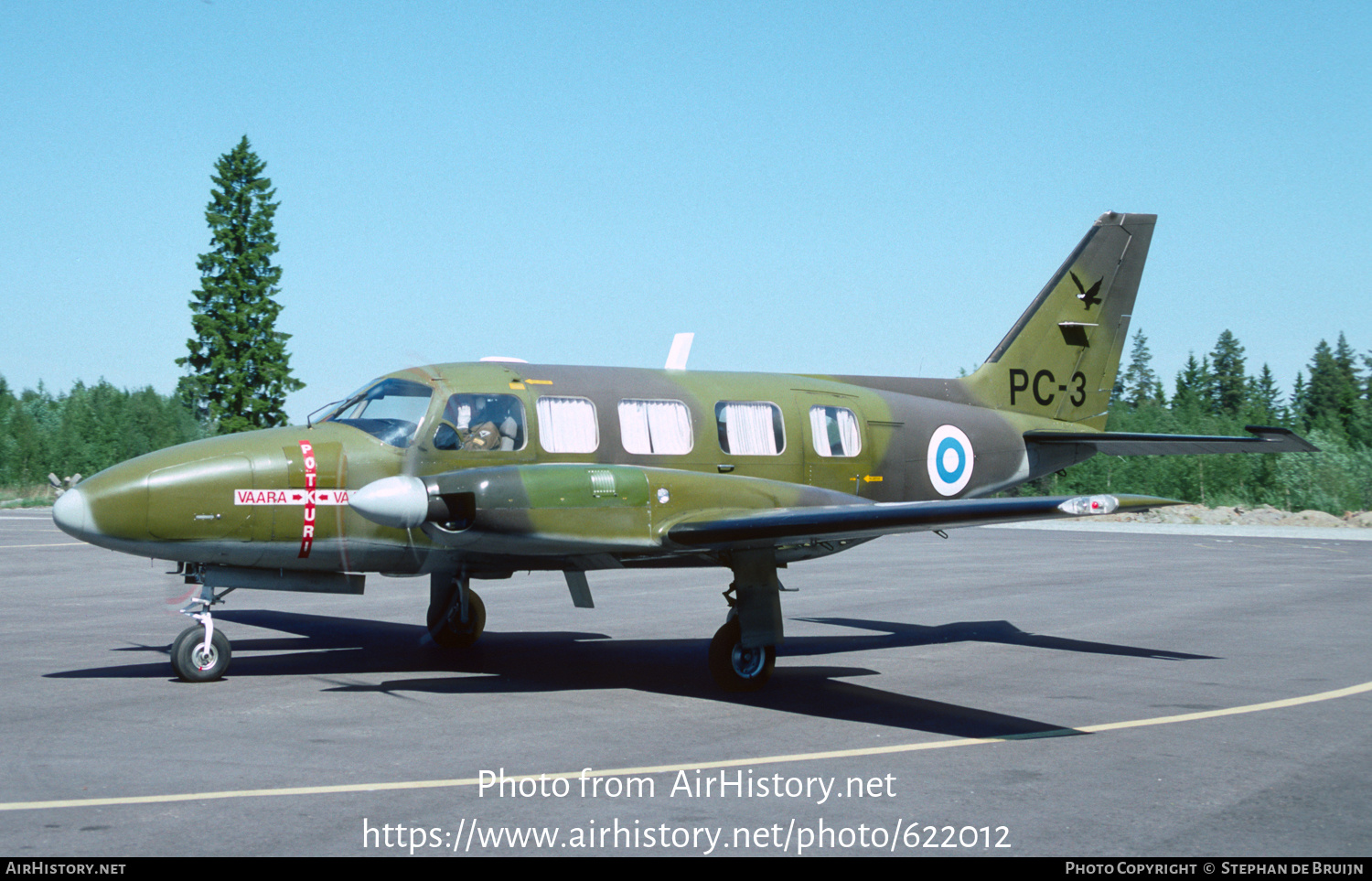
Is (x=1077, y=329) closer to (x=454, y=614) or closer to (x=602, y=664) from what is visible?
(x=602, y=664)

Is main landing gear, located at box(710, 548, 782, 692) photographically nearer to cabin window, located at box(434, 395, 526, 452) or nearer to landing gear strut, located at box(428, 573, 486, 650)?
cabin window, located at box(434, 395, 526, 452)

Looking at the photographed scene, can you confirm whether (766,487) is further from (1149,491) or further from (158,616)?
(1149,491)

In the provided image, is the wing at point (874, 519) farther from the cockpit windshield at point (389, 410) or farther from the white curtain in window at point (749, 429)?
the cockpit windshield at point (389, 410)

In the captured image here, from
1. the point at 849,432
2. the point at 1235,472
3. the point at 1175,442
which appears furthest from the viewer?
the point at 1235,472

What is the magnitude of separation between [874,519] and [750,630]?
77.9 inches

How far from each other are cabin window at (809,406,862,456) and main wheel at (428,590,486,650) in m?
4.31

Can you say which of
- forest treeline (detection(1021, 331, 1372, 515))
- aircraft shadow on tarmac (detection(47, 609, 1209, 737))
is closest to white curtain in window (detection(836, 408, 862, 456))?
aircraft shadow on tarmac (detection(47, 609, 1209, 737))

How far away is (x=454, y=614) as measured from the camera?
41.5 ft

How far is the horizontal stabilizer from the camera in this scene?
1225 cm

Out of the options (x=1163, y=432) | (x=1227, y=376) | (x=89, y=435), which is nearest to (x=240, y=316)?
(x=89, y=435)

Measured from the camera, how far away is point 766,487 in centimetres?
1102

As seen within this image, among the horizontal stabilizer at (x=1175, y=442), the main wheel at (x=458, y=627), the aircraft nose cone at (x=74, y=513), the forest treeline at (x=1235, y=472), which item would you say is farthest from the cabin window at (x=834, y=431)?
the forest treeline at (x=1235, y=472)

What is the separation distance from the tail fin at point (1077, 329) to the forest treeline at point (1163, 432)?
42.0 ft

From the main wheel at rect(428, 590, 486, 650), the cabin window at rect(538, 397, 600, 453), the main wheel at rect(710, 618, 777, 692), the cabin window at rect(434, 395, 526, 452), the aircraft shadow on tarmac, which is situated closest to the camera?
the aircraft shadow on tarmac
